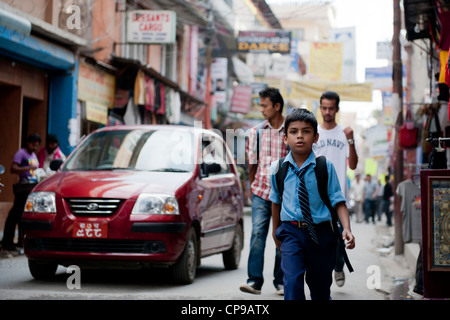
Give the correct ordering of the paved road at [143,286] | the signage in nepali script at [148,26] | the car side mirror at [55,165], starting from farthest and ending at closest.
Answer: the signage in nepali script at [148,26] → the car side mirror at [55,165] → the paved road at [143,286]

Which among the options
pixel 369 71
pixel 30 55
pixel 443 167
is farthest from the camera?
pixel 369 71

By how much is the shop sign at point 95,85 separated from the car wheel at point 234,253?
901 cm

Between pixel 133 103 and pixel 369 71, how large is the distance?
10.8 meters

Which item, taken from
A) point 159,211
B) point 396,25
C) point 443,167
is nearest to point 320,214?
point 443,167

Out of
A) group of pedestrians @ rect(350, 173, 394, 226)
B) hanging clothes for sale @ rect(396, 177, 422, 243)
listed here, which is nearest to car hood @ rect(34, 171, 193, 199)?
hanging clothes for sale @ rect(396, 177, 422, 243)

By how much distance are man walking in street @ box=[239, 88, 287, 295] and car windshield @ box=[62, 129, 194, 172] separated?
1204 mm

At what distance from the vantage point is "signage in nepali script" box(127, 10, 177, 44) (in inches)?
772

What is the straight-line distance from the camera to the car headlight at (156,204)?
783 cm

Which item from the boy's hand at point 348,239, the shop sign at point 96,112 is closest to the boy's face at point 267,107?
the boy's hand at point 348,239

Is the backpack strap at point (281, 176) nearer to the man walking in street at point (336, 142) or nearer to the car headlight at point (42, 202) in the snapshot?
the man walking in street at point (336, 142)

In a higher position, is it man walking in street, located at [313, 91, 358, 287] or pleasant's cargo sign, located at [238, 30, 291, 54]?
pleasant's cargo sign, located at [238, 30, 291, 54]

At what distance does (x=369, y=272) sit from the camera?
10.5 metres

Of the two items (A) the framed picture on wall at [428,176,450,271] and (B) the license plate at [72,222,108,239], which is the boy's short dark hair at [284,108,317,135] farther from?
(B) the license plate at [72,222,108,239]

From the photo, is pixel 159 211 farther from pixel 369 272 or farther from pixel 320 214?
pixel 369 272
